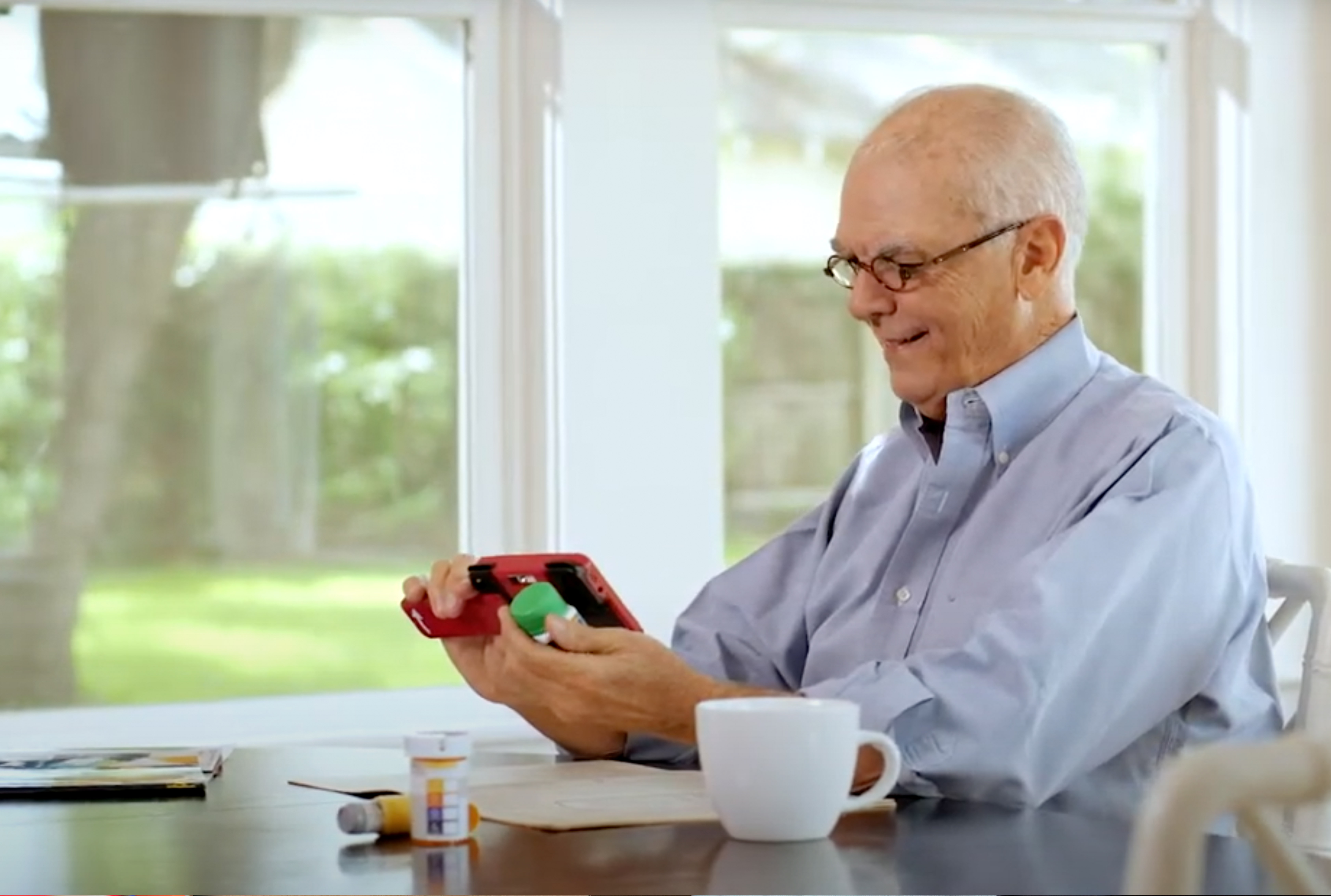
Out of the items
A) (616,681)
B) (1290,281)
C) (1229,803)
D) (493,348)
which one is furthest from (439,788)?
(1290,281)

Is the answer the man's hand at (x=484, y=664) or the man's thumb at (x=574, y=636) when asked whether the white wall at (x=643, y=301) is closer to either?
the man's hand at (x=484, y=664)

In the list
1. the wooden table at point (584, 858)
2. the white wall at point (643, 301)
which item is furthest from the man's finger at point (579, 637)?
the white wall at point (643, 301)

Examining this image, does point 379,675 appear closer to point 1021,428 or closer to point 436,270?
point 436,270

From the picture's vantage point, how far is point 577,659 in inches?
65.6

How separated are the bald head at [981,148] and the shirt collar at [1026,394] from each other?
13 centimetres

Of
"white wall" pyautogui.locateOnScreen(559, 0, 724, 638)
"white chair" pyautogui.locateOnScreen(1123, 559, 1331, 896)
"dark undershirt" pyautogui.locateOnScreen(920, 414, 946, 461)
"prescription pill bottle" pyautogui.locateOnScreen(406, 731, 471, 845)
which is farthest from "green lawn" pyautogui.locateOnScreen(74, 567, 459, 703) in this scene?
"white chair" pyautogui.locateOnScreen(1123, 559, 1331, 896)

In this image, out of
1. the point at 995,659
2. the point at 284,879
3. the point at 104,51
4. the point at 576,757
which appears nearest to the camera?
the point at 284,879

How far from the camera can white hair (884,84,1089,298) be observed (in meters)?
1.89

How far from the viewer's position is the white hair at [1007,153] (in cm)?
189

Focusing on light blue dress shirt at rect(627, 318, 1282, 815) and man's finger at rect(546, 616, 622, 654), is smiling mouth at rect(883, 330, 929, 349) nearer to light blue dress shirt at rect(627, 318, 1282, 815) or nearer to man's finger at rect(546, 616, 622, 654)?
light blue dress shirt at rect(627, 318, 1282, 815)

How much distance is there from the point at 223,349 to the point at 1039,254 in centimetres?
135

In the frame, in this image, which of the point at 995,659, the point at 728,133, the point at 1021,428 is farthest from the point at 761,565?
the point at 728,133

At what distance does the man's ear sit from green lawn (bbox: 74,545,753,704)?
1.26m

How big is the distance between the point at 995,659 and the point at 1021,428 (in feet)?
1.17
